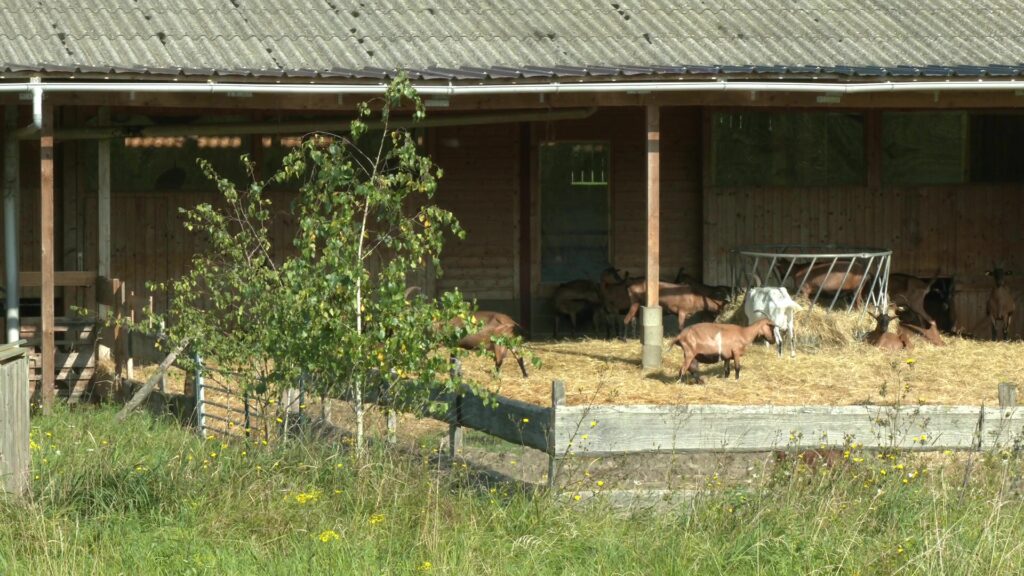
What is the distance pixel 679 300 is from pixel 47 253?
6.58 meters

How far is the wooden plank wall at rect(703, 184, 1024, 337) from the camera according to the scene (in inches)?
684

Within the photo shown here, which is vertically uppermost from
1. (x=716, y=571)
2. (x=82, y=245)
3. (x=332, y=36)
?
(x=332, y=36)

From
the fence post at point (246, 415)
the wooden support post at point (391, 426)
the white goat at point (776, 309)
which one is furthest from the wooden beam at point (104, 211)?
the white goat at point (776, 309)

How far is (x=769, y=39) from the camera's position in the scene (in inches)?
576

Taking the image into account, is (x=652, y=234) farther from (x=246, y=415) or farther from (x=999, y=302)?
(x=246, y=415)

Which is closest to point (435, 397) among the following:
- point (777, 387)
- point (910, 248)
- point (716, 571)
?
point (716, 571)

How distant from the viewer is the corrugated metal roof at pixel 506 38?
1284cm

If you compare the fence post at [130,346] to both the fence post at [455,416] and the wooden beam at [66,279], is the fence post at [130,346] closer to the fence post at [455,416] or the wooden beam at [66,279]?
the wooden beam at [66,279]

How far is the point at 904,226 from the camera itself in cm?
1767

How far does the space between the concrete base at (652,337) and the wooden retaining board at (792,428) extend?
18.8 ft

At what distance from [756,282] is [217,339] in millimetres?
7736

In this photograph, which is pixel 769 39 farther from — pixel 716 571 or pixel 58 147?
pixel 716 571

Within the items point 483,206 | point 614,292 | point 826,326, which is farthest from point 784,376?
point 483,206

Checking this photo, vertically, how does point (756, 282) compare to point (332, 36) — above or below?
below
